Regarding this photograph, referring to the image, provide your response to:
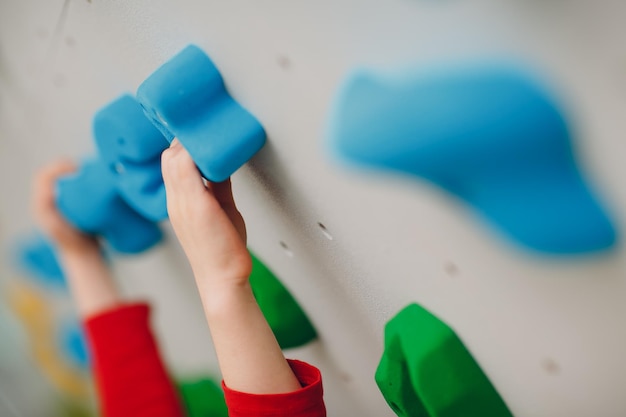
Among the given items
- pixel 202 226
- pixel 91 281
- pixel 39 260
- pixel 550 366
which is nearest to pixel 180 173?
pixel 202 226

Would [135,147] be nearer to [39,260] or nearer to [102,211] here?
[102,211]

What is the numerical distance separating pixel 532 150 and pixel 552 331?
0.12 meters

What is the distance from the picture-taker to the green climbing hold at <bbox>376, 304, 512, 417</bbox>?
1.20 ft

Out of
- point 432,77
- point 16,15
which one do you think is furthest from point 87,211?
point 432,77

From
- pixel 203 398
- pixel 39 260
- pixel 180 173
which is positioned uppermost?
pixel 180 173

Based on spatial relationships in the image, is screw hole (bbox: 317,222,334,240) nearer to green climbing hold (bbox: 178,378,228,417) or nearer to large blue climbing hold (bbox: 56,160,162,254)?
large blue climbing hold (bbox: 56,160,162,254)

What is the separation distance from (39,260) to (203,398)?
12.2 inches

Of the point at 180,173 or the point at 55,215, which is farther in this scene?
the point at 55,215

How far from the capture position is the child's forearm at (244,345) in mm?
417

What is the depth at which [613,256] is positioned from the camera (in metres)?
0.29

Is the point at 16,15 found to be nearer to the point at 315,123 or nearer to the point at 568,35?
the point at 315,123

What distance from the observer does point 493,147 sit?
10.8 inches

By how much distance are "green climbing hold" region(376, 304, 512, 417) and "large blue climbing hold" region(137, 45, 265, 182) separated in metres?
0.16

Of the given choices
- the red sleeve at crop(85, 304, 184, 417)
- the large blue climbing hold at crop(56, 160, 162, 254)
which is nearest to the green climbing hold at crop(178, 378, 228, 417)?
the red sleeve at crop(85, 304, 184, 417)
